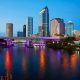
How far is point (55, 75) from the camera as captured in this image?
12.7 m

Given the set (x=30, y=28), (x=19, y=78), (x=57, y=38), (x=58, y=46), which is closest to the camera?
(x=19, y=78)

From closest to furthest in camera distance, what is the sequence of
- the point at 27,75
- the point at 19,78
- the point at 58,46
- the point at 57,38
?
the point at 19,78
the point at 27,75
the point at 58,46
the point at 57,38

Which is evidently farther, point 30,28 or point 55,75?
point 30,28

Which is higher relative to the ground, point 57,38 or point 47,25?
point 47,25

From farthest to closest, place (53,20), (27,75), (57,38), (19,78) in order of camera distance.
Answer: (53,20)
(57,38)
(27,75)
(19,78)

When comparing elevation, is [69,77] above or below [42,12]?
below

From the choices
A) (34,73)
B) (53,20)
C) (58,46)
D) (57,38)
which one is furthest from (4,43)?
(34,73)

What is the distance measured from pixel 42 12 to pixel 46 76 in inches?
3127

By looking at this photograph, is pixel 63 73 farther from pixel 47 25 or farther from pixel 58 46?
pixel 47 25

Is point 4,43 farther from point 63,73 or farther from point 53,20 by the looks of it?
point 63,73

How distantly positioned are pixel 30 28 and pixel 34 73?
79084mm

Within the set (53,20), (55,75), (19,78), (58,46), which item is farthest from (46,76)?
(53,20)

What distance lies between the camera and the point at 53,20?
8644cm

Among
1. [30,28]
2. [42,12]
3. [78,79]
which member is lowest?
[78,79]
